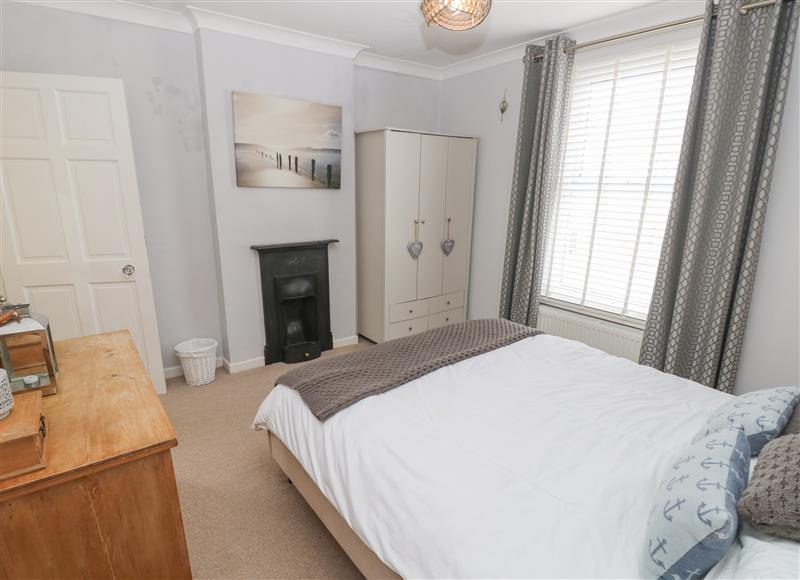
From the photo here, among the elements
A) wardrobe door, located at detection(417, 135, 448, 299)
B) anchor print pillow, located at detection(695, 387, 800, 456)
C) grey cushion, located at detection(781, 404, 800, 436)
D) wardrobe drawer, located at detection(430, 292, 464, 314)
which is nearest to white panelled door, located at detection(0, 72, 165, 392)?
wardrobe door, located at detection(417, 135, 448, 299)

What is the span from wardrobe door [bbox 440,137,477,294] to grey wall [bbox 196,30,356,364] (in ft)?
3.01

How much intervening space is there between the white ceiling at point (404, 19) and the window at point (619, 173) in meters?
0.35

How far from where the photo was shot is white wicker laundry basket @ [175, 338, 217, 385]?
124 inches

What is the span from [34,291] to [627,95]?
13.4ft

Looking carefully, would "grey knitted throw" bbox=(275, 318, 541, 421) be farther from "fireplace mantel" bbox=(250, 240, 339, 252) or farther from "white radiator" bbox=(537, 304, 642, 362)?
"fireplace mantel" bbox=(250, 240, 339, 252)

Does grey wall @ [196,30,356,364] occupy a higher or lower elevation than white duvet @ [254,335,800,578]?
higher

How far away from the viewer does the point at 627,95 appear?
2.88 m

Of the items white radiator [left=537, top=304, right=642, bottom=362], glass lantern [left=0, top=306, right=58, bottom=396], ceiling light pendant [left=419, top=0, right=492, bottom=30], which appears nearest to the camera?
glass lantern [left=0, top=306, right=58, bottom=396]

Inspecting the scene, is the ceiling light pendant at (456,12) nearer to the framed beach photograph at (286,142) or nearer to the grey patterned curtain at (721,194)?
the grey patterned curtain at (721,194)

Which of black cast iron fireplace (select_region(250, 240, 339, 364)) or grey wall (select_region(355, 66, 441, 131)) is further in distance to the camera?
grey wall (select_region(355, 66, 441, 131))

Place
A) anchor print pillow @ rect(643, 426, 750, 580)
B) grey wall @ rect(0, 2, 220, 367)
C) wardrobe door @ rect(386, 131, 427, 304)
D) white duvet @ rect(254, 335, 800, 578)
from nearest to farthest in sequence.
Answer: anchor print pillow @ rect(643, 426, 750, 580)
white duvet @ rect(254, 335, 800, 578)
grey wall @ rect(0, 2, 220, 367)
wardrobe door @ rect(386, 131, 427, 304)

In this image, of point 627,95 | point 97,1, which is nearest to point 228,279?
point 97,1

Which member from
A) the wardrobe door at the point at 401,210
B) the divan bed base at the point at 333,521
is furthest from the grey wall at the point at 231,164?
the divan bed base at the point at 333,521

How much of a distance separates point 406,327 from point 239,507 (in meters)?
2.27
